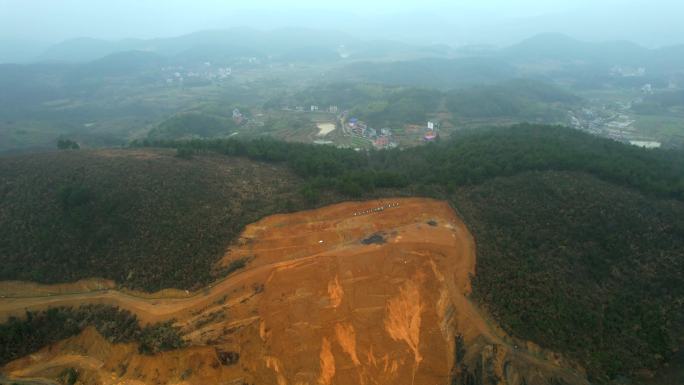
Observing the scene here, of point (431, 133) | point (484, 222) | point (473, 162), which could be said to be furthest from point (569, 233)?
point (431, 133)

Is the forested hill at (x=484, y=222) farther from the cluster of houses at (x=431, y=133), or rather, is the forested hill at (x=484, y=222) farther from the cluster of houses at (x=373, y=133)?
the cluster of houses at (x=431, y=133)

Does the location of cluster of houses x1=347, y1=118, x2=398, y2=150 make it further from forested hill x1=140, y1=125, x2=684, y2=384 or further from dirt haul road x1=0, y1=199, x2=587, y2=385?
dirt haul road x1=0, y1=199, x2=587, y2=385

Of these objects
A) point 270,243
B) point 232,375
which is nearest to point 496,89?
point 270,243

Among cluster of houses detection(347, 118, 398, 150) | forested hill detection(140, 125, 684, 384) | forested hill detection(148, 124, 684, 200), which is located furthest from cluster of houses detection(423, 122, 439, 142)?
forested hill detection(140, 125, 684, 384)

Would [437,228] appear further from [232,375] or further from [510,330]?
[232,375]

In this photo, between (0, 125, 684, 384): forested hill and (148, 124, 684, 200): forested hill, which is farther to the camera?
(148, 124, 684, 200): forested hill

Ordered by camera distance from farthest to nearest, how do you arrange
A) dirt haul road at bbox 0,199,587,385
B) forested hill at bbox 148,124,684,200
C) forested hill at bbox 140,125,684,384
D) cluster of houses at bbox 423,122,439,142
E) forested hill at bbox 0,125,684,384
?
cluster of houses at bbox 423,122,439,142 < forested hill at bbox 148,124,684,200 < forested hill at bbox 0,125,684,384 < forested hill at bbox 140,125,684,384 < dirt haul road at bbox 0,199,587,385
